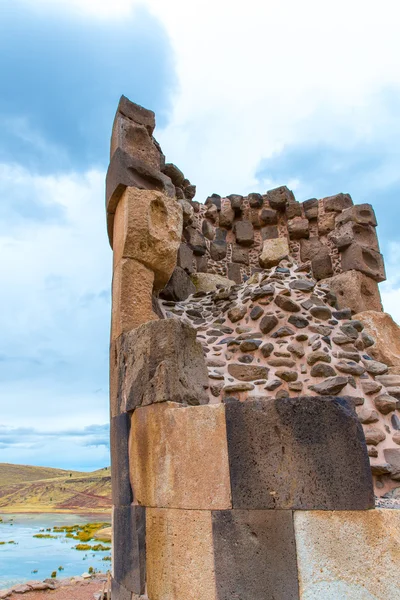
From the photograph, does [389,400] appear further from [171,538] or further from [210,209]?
[210,209]

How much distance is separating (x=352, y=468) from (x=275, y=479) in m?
0.44

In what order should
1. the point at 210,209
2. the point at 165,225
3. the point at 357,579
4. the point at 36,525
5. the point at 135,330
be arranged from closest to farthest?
the point at 357,579 < the point at 135,330 < the point at 165,225 < the point at 210,209 < the point at 36,525

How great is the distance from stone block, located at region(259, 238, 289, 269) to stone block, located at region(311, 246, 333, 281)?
1.82ft

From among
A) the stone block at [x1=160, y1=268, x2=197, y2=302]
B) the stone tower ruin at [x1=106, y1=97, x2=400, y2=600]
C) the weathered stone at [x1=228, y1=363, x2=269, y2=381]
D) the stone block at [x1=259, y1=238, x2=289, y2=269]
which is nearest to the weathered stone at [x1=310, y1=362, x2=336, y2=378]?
the stone tower ruin at [x1=106, y1=97, x2=400, y2=600]

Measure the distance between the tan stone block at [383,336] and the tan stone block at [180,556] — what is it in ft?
11.1

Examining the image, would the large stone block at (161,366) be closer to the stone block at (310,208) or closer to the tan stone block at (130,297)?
the tan stone block at (130,297)

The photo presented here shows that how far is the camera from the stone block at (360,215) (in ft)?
25.3

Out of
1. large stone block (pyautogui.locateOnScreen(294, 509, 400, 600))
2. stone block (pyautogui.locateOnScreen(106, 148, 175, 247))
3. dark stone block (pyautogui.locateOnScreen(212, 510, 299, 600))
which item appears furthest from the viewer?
stone block (pyautogui.locateOnScreen(106, 148, 175, 247))

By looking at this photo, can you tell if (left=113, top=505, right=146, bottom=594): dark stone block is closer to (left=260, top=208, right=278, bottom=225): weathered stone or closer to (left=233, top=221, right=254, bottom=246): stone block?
(left=233, top=221, right=254, bottom=246): stone block

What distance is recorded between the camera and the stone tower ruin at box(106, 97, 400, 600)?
2443 millimetres

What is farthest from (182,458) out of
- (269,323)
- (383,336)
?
(383,336)

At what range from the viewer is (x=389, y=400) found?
397 centimetres

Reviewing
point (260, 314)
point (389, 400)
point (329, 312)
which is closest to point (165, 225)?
point (260, 314)

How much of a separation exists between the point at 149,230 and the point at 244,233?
3.99 meters
